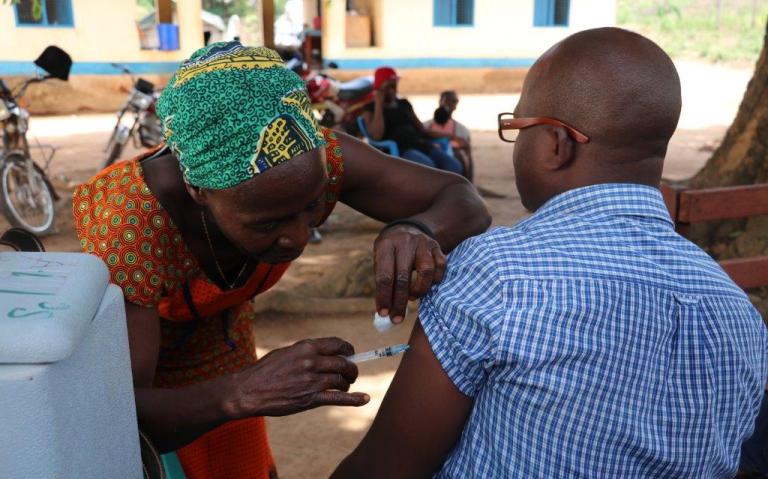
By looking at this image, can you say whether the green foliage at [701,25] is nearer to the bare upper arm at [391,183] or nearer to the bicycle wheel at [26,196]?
the bicycle wheel at [26,196]

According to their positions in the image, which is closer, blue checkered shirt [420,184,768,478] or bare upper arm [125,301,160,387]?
blue checkered shirt [420,184,768,478]

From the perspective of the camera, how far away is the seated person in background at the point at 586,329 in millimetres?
1158

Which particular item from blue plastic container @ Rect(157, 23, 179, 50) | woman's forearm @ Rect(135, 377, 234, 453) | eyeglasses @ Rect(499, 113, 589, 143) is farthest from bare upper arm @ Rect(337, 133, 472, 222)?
blue plastic container @ Rect(157, 23, 179, 50)

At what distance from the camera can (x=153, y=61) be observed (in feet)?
54.5

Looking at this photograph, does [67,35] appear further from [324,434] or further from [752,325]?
[752,325]

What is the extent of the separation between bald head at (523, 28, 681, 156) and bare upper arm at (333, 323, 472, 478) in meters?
0.44

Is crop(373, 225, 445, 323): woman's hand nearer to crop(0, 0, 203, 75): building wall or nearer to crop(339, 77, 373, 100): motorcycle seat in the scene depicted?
crop(339, 77, 373, 100): motorcycle seat

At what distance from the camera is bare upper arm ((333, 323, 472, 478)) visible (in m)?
1.24

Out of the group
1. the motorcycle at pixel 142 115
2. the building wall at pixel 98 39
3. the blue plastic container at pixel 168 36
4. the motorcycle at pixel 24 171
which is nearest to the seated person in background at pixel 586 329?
the motorcycle at pixel 24 171

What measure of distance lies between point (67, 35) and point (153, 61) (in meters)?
1.72

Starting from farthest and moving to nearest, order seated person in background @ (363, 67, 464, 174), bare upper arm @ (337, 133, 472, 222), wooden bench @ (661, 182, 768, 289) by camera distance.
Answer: seated person in background @ (363, 67, 464, 174), wooden bench @ (661, 182, 768, 289), bare upper arm @ (337, 133, 472, 222)

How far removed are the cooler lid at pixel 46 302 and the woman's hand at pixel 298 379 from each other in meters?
0.44

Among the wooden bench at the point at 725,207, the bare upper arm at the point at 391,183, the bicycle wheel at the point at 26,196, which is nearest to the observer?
the bare upper arm at the point at 391,183

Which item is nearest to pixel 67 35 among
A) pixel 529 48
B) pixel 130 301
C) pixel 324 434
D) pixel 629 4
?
pixel 529 48
